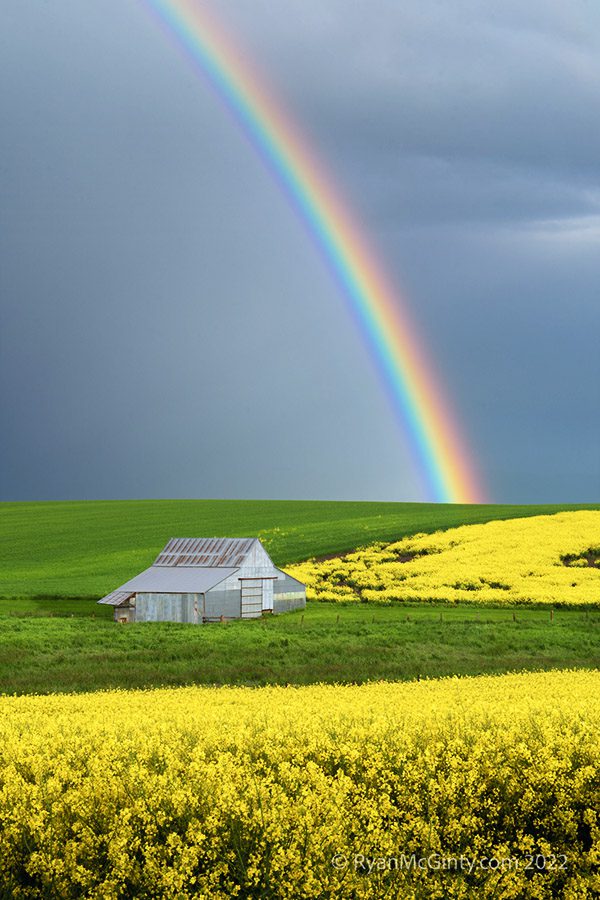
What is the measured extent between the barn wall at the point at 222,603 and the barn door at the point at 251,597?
450mm

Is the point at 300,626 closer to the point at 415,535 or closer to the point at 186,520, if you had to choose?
the point at 415,535

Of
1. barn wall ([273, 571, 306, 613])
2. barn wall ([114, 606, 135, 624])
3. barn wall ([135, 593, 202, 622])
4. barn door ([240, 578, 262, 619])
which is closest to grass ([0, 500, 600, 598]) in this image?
barn wall ([114, 606, 135, 624])

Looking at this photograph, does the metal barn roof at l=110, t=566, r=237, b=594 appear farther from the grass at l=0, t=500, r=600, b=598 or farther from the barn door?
the grass at l=0, t=500, r=600, b=598

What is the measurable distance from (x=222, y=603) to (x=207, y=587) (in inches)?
65.2

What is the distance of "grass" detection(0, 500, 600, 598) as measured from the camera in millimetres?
79188

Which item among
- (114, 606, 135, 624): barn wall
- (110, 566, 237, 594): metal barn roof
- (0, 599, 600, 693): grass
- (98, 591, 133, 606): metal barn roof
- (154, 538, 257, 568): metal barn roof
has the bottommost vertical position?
(0, 599, 600, 693): grass

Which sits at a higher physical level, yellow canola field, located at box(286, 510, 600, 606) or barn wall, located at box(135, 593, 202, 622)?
yellow canola field, located at box(286, 510, 600, 606)

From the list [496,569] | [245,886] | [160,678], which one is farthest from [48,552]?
[245,886]

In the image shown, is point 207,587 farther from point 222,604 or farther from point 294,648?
point 294,648

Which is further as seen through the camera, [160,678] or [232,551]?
[232,551]

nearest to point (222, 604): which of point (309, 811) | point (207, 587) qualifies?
point (207, 587)

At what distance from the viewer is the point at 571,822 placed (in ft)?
33.3

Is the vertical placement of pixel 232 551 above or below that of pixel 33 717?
above

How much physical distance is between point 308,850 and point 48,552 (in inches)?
3516
